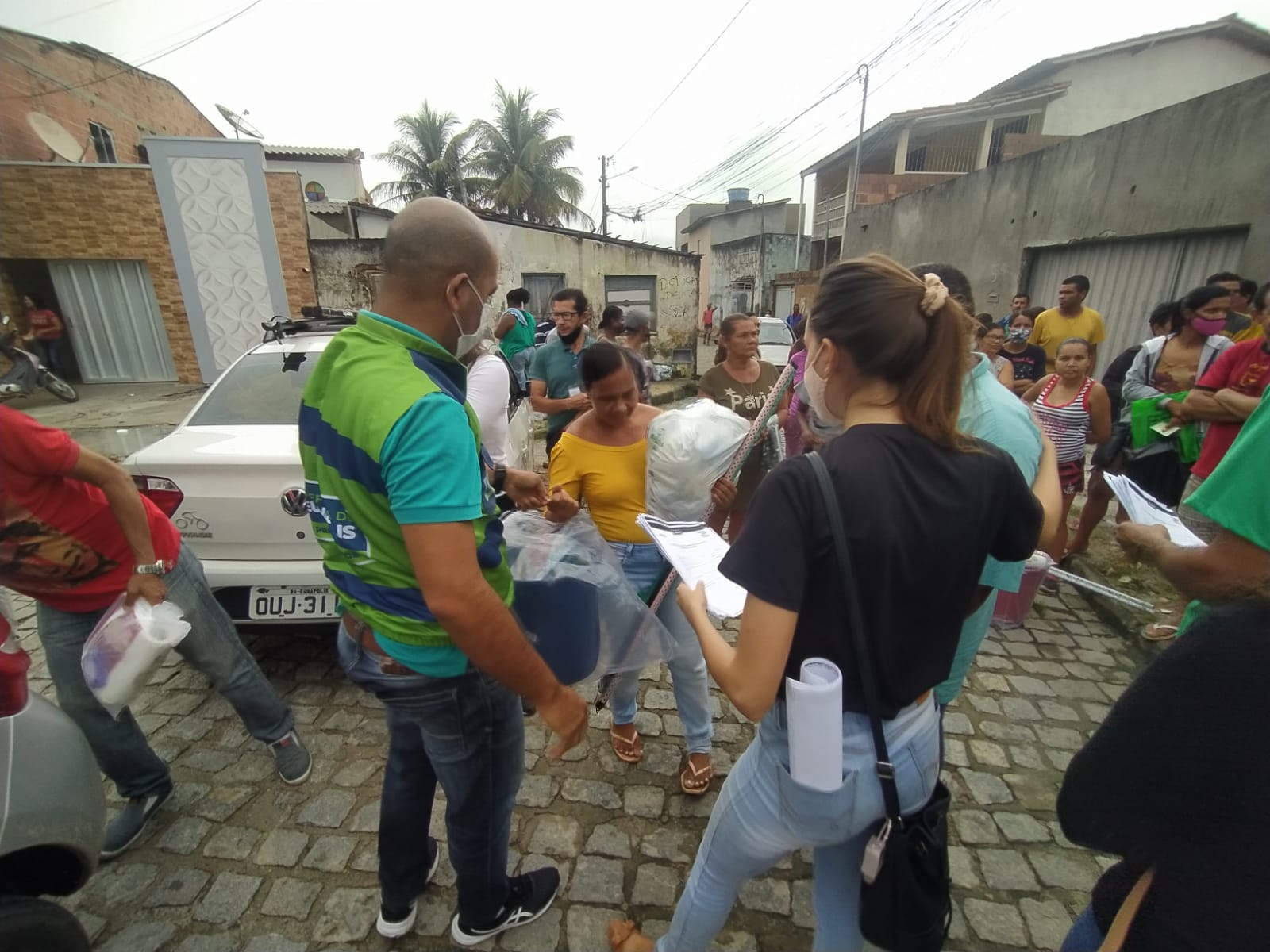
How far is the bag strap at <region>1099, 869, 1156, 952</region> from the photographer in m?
0.95

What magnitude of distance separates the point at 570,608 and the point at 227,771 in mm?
1931

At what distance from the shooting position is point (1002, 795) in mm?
2457

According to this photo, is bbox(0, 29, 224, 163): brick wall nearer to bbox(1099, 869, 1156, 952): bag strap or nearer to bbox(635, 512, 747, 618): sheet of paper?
bbox(635, 512, 747, 618): sheet of paper

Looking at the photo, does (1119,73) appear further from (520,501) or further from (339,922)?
(339,922)

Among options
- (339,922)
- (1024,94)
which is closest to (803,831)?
(339,922)

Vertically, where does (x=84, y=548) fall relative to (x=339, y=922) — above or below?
above

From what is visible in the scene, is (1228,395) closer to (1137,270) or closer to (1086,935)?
(1086,935)

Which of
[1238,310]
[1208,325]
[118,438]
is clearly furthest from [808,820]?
[118,438]

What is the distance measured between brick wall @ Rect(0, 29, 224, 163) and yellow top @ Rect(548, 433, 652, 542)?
10.7 metres

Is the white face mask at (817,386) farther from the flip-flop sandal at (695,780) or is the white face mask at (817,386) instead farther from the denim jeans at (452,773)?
the flip-flop sandal at (695,780)

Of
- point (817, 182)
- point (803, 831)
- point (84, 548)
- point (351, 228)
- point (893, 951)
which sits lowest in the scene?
point (893, 951)

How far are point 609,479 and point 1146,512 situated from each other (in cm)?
180

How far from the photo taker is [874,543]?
41.8 inches

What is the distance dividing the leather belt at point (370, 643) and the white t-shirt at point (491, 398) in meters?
1.63
